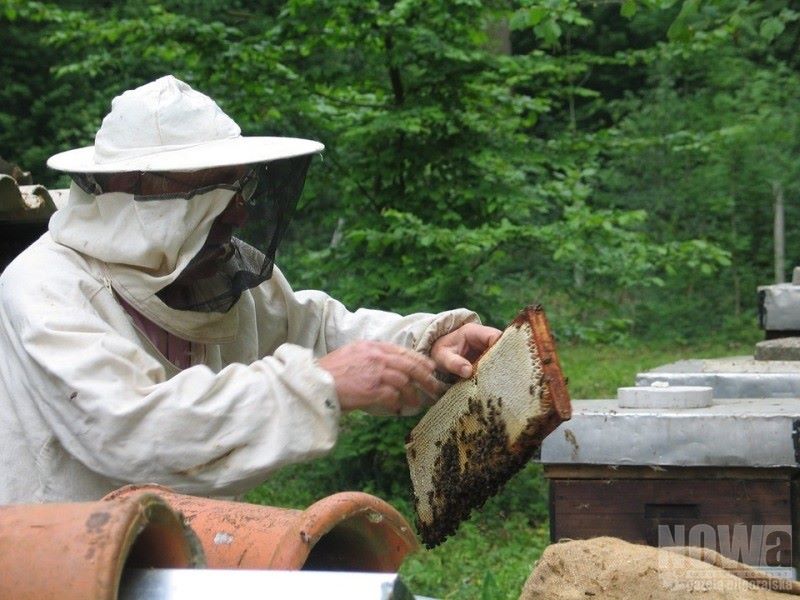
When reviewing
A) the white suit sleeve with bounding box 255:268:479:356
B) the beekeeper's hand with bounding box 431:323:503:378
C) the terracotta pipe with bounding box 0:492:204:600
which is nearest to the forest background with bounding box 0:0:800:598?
the white suit sleeve with bounding box 255:268:479:356

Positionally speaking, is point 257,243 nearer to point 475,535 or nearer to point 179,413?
point 179,413

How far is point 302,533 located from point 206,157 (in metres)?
0.91

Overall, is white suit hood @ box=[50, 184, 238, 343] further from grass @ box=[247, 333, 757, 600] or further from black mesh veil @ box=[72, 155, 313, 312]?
grass @ box=[247, 333, 757, 600]

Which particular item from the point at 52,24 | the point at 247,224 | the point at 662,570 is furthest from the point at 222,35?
the point at 52,24

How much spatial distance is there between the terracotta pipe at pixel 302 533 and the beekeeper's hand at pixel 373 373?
0.34 metres

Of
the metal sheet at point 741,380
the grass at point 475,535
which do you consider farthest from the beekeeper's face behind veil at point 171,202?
the metal sheet at point 741,380

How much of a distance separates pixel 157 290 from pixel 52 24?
32.4 ft

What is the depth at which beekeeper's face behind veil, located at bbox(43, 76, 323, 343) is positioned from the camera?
2084mm

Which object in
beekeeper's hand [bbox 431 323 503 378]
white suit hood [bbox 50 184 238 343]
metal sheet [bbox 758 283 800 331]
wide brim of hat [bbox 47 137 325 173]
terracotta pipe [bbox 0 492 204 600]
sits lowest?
metal sheet [bbox 758 283 800 331]

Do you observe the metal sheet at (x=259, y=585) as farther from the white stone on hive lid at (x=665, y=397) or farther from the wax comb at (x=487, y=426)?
the white stone on hive lid at (x=665, y=397)

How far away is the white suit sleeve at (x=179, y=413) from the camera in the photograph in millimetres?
1798

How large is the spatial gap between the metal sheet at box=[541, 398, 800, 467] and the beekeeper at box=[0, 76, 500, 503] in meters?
0.39

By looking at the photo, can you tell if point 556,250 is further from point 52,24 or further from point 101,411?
point 52,24

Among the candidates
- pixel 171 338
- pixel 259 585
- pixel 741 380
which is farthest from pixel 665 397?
pixel 259 585
